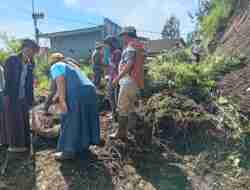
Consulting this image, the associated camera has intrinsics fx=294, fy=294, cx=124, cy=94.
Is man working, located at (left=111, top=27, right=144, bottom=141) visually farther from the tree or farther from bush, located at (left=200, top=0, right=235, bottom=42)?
the tree

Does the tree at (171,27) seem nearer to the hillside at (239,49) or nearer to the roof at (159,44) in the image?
the roof at (159,44)

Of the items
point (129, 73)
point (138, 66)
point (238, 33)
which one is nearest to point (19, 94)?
point (129, 73)

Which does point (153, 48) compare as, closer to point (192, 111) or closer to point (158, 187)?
point (192, 111)

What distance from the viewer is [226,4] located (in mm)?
10117

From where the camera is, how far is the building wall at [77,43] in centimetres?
2261

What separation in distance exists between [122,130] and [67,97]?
3.26 feet

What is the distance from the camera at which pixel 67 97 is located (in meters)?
3.40

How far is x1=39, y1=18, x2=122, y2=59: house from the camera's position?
22.3 meters

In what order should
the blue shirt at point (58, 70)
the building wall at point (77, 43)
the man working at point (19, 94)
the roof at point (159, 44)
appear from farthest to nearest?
1. the roof at point (159, 44)
2. the building wall at point (77, 43)
3. the man working at point (19, 94)
4. the blue shirt at point (58, 70)

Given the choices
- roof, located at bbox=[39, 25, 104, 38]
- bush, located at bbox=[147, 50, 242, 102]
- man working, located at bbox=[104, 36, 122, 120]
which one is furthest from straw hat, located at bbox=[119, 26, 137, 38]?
roof, located at bbox=[39, 25, 104, 38]

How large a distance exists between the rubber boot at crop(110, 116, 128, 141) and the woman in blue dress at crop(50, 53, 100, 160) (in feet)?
1.70

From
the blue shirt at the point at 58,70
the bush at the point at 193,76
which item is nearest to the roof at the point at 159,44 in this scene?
the bush at the point at 193,76

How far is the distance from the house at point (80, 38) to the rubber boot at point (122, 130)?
1851cm

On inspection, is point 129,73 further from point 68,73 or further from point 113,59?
point 113,59
